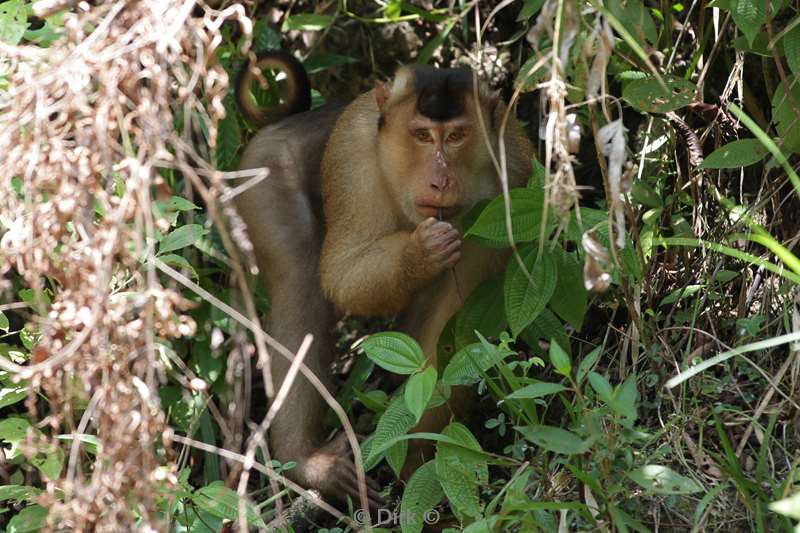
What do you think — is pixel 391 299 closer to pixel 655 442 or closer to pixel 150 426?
pixel 655 442

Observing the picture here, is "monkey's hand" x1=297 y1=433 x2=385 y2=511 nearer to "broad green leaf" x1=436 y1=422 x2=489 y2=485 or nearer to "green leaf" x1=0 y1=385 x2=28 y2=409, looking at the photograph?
"broad green leaf" x1=436 y1=422 x2=489 y2=485

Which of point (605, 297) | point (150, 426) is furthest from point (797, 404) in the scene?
point (150, 426)

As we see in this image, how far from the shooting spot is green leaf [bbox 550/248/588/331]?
3702 mm

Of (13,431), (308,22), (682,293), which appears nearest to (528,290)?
(682,293)

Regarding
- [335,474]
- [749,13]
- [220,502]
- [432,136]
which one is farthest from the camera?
[335,474]

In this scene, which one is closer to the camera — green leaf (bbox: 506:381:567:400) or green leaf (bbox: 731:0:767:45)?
green leaf (bbox: 506:381:567:400)

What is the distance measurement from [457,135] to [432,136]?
3.9 inches

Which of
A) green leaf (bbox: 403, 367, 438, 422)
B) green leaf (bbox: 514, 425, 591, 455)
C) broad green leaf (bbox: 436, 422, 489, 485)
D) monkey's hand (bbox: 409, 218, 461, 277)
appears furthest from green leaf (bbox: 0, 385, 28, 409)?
green leaf (bbox: 514, 425, 591, 455)

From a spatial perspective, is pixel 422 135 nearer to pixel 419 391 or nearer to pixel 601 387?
pixel 419 391

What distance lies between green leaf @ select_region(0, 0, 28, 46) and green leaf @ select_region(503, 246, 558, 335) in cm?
173

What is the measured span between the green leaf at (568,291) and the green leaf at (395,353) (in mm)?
566

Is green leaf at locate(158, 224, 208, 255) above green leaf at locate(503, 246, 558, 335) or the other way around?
above

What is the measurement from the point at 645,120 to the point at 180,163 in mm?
2874

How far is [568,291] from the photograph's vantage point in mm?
3729
